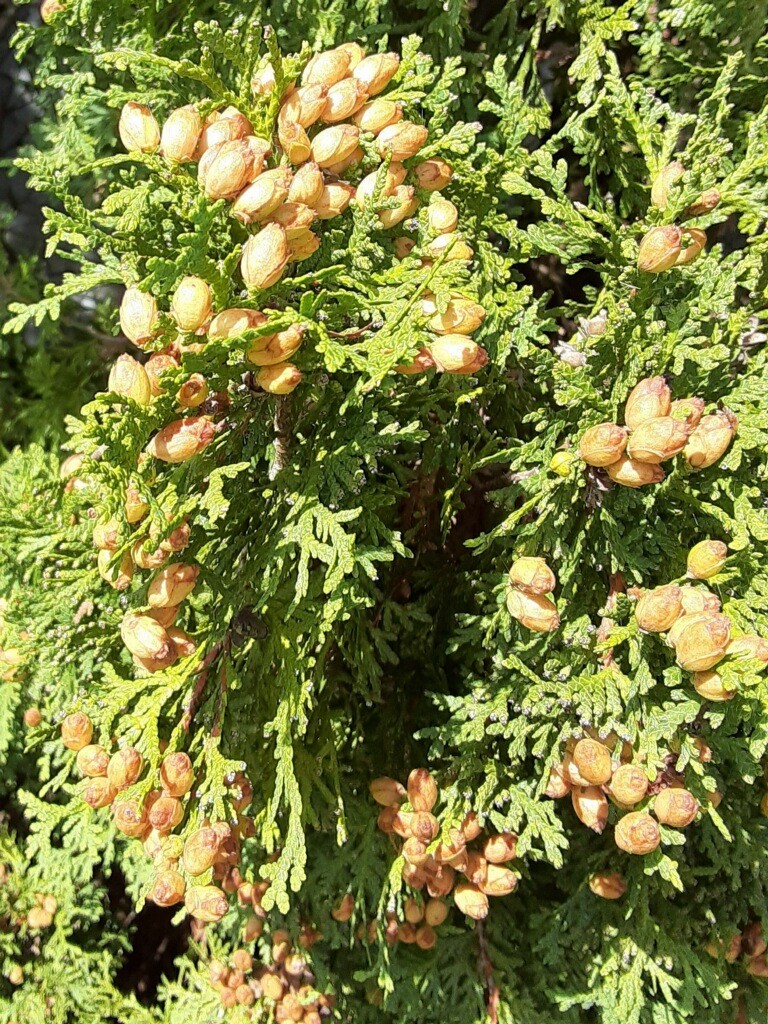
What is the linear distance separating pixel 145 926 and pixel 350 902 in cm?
144

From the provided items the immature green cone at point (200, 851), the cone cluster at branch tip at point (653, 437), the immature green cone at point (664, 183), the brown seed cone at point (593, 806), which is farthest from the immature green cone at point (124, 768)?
the immature green cone at point (664, 183)

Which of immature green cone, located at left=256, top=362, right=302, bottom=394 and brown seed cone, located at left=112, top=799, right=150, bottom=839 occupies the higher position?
immature green cone, located at left=256, top=362, right=302, bottom=394

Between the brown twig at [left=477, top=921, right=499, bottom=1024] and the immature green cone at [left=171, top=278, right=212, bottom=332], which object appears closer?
the immature green cone at [left=171, top=278, right=212, bottom=332]

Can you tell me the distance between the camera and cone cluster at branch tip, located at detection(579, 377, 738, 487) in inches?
43.9

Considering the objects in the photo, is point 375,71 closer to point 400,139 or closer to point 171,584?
point 400,139

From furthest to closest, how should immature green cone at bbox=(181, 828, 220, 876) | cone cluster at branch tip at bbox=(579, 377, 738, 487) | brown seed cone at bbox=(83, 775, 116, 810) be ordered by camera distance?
brown seed cone at bbox=(83, 775, 116, 810) → immature green cone at bbox=(181, 828, 220, 876) → cone cluster at branch tip at bbox=(579, 377, 738, 487)

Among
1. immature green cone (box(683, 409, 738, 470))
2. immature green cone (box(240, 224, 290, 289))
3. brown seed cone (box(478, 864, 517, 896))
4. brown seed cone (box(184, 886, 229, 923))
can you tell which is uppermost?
immature green cone (box(240, 224, 290, 289))

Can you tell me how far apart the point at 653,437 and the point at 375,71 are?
2.24 ft

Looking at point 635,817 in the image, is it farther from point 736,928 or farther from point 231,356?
point 231,356

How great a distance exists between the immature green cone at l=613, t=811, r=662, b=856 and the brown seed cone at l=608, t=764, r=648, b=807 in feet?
0.08

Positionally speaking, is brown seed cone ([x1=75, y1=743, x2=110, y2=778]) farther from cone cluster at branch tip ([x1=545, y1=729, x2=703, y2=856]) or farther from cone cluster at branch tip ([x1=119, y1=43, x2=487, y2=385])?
cone cluster at branch tip ([x1=545, y1=729, x2=703, y2=856])

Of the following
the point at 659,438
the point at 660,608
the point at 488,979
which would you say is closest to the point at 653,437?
the point at 659,438

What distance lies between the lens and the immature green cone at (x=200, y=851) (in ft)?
4.00

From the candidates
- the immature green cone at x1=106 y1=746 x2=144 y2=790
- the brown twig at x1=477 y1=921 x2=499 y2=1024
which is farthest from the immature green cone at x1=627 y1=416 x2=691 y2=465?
the brown twig at x1=477 y1=921 x2=499 y2=1024
